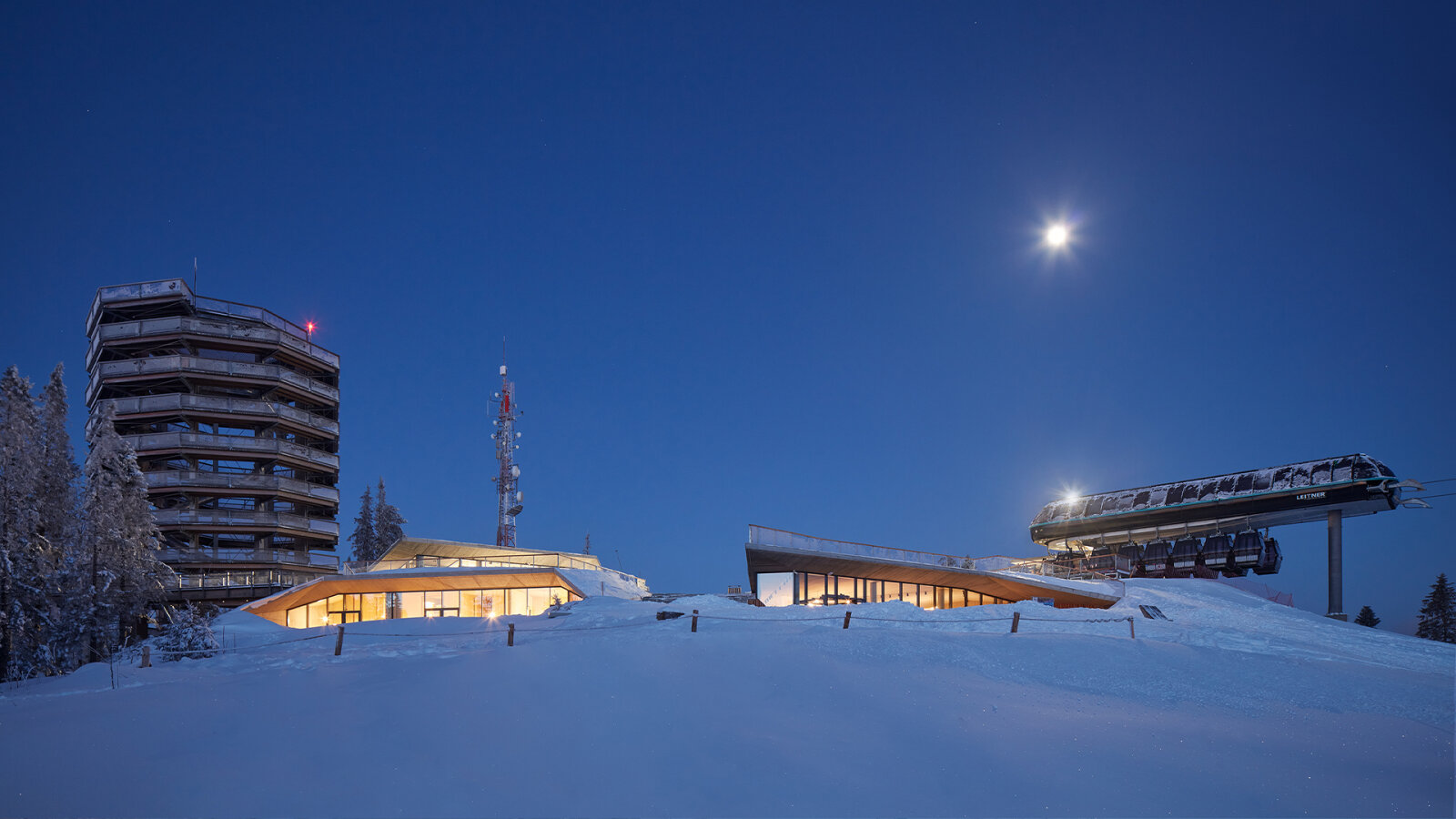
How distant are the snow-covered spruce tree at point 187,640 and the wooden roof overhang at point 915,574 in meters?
20.8

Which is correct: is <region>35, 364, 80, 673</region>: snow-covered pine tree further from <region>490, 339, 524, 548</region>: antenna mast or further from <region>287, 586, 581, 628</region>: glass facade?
<region>490, 339, 524, 548</region>: antenna mast

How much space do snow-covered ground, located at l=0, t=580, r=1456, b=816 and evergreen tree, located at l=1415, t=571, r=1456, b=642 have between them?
42.2m

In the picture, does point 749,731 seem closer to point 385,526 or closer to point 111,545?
point 111,545

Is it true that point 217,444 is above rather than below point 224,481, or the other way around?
above

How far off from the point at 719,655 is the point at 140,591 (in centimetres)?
2607

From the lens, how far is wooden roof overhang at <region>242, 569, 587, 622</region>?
120 feet

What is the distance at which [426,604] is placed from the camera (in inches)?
1547

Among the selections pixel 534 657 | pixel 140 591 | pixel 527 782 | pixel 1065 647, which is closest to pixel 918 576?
pixel 1065 647

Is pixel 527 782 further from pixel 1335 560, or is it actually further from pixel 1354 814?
pixel 1335 560

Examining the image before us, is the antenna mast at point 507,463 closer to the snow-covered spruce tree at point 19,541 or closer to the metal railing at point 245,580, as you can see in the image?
the metal railing at point 245,580

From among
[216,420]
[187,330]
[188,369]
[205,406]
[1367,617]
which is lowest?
[1367,617]

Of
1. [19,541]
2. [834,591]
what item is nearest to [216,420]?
[19,541]

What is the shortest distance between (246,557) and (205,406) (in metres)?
11.0

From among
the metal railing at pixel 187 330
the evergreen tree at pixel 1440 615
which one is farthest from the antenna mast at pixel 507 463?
the evergreen tree at pixel 1440 615
